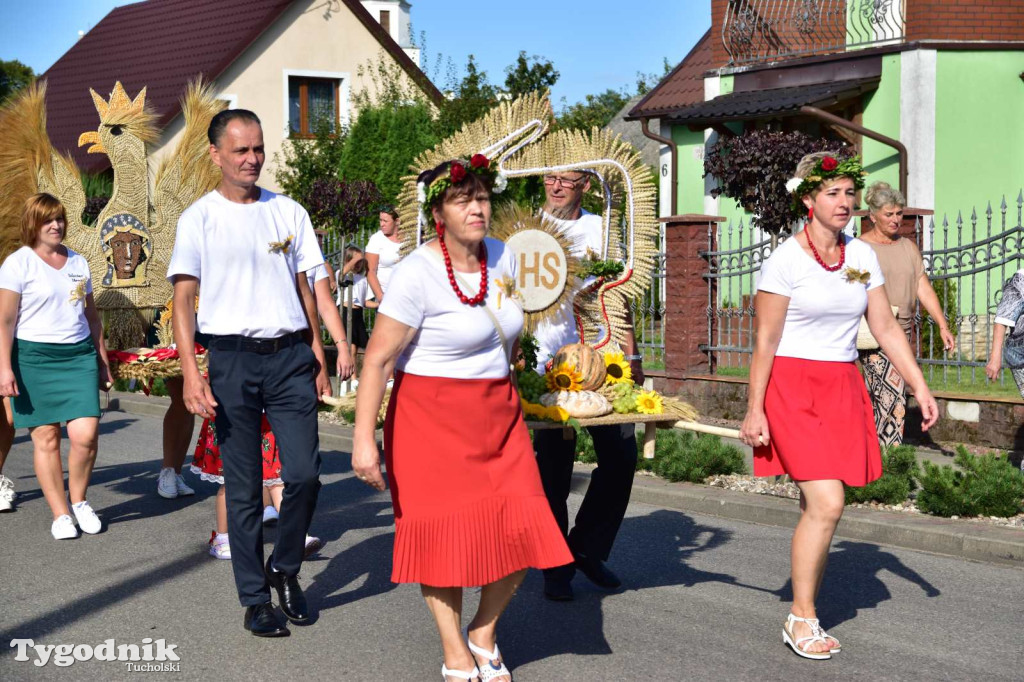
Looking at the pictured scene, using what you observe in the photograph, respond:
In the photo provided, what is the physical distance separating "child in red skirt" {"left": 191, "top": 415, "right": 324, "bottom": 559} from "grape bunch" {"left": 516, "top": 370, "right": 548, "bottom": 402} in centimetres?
172

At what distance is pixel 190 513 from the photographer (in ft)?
28.2

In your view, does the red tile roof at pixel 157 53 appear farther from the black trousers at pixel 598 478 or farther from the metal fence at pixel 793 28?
the black trousers at pixel 598 478

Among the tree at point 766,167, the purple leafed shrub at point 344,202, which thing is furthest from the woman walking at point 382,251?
the purple leafed shrub at point 344,202

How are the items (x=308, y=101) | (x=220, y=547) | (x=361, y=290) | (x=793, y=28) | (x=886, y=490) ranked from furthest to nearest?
(x=308, y=101) → (x=793, y=28) → (x=361, y=290) → (x=886, y=490) → (x=220, y=547)

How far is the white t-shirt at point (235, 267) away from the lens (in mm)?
5637

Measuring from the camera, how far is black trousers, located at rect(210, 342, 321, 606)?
5.59m


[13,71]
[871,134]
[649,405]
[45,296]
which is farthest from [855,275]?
[13,71]

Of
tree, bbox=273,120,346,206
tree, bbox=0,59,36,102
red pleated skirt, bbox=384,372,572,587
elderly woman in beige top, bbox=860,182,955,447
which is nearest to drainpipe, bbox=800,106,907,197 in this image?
elderly woman in beige top, bbox=860,182,955,447

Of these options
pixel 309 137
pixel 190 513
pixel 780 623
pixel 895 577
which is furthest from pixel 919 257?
pixel 309 137

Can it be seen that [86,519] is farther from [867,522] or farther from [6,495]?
[867,522]

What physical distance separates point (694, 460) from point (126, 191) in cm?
447

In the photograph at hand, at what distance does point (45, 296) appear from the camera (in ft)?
25.9

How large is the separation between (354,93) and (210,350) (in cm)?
2826

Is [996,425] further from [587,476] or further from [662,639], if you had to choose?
[662,639]
